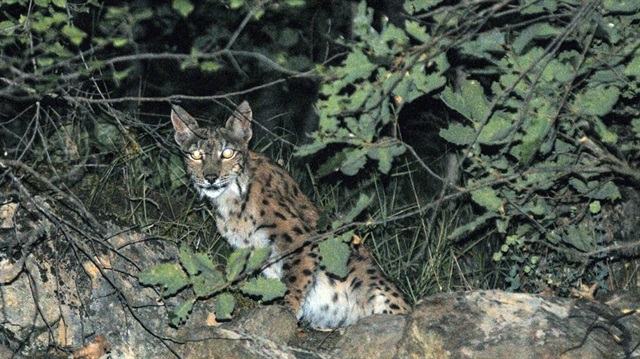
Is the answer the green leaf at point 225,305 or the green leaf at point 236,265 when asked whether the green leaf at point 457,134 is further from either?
the green leaf at point 225,305

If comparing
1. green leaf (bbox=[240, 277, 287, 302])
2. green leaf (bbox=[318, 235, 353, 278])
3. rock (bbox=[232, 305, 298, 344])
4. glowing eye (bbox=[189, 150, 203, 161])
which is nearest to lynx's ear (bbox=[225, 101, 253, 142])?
glowing eye (bbox=[189, 150, 203, 161])

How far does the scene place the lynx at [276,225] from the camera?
27.0 feet

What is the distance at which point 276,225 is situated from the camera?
27.4ft

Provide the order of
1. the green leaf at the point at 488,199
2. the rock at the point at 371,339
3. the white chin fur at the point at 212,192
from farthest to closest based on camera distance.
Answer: the white chin fur at the point at 212,192 → the rock at the point at 371,339 → the green leaf at the point at 488,199

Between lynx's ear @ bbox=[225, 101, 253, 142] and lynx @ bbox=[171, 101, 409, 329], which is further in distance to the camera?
lynx's ear @ bbox=[225, 101, 253, 142]

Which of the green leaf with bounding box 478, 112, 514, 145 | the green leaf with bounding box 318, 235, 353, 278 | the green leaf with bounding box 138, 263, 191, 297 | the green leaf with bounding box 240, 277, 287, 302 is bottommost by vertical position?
the green leaf with bounding box 240, 277, 287, 302

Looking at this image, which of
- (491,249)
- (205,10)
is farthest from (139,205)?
(491,249)

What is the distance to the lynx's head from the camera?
8414 millimetres

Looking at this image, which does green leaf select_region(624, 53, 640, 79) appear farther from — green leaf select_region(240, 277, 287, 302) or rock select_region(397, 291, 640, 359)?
green leaf select_region(240, 277, 287, 302)

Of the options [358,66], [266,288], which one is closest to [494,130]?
[358,66]

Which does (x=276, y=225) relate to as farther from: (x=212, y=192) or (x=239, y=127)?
(x=239, y=127)

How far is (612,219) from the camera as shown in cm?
817

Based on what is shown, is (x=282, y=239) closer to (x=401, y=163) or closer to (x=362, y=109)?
(x=401, y=163)

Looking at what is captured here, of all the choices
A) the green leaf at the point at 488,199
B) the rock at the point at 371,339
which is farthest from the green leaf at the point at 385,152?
the rock at the point at 371,339
